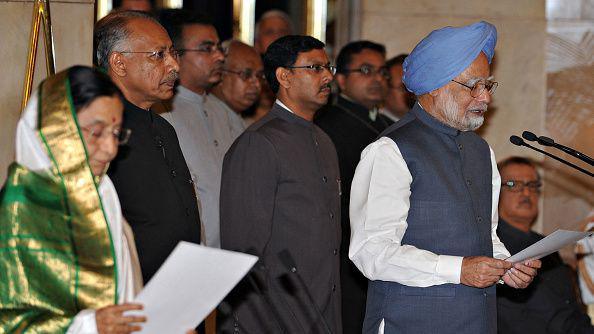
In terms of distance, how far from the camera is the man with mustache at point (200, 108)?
4949 millimetres

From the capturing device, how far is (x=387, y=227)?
139 inches

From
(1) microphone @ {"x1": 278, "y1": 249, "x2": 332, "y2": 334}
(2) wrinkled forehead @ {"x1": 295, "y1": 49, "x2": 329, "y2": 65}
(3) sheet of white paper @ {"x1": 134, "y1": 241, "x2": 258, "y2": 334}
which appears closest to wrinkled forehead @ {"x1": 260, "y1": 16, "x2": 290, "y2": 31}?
(2) wrinkled forehead @ {"x1": 295, "y1": 49, "x2": 329, "y2": 65}

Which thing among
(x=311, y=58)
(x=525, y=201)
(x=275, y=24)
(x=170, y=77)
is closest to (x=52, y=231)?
(x=170, y=77)

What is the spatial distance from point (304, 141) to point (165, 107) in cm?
93

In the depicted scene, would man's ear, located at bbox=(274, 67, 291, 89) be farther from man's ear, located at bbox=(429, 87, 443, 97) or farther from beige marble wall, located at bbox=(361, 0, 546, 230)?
beige marble wall, located at bbox=(361, 0, 546, 230)

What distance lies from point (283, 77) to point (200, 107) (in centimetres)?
78

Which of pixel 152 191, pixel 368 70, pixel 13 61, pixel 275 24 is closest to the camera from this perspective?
pixel 152 191

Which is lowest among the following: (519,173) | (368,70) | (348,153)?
(519,173)

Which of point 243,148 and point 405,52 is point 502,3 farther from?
point 243,148

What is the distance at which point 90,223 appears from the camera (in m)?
2.71

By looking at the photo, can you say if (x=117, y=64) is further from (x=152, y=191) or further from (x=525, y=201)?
(x=525, y=201)

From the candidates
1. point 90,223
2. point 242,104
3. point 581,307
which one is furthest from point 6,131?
point 581,307

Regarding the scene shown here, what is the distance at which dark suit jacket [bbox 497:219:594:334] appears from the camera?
531 cm

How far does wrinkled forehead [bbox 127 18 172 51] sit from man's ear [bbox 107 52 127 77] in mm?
67
